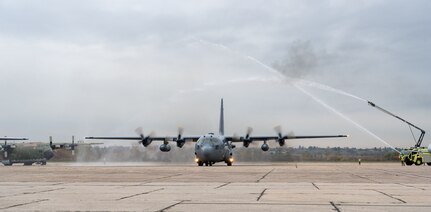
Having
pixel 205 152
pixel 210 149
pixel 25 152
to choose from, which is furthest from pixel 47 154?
pixel 210 149

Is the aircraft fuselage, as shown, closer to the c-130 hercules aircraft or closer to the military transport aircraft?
the c-130 hercules aircraft

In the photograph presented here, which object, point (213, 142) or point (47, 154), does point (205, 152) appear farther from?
point (47, 154)

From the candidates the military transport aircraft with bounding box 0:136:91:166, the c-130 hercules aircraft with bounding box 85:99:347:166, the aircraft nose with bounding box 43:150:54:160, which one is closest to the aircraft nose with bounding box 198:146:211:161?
the c-130 hercules aircraft with bounding box 85:99:347:166

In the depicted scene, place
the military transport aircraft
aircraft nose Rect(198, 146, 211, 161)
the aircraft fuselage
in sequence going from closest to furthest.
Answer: aircraft nose Rect(198, 146, 211, 161) < the aircraft fuselage < the military transport aircraft

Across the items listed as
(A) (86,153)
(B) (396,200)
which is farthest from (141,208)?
(A) (86,153)

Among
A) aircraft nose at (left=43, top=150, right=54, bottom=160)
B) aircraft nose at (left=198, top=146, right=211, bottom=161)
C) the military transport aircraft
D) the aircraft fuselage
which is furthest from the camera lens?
aircraft nose at (left=43, top=150, right=54, bottom=160)

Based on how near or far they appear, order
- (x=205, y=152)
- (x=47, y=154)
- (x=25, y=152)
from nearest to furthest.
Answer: (x=205, y=152), (x=25, y=152), (x=47, y=154)

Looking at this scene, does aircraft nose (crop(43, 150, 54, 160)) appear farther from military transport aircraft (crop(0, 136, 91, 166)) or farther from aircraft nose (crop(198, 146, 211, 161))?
aircraft nose (crop(198, 146, 211, 161))

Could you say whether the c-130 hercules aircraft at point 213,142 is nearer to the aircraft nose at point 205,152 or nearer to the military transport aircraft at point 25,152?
the aircraft nose at point 205,152

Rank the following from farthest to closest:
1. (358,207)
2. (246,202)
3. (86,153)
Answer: (86,153) → (246,202) → (358,207)

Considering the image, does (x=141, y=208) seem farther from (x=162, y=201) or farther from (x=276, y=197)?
(x=276, y=197)

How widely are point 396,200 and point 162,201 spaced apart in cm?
575

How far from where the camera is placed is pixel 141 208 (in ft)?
34.3

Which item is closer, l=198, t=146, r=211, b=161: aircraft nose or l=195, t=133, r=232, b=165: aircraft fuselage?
l=198, t=146, r=211, b=161: aircraft nose
